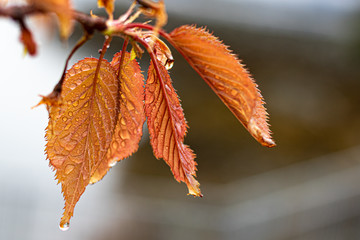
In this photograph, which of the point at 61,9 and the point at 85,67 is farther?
the point at 85,67

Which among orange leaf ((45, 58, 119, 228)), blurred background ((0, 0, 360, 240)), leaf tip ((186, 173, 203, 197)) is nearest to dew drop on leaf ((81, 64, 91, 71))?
orange leaf ((45, 58, 119, 228))

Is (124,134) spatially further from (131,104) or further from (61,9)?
(61,9)

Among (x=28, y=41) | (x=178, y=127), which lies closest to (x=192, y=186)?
(x=178, y=127)

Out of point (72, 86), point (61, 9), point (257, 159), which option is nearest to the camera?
point (61, 9)

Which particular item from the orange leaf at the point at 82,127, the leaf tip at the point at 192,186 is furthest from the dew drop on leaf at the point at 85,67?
the leaf tip at the point at 192,186

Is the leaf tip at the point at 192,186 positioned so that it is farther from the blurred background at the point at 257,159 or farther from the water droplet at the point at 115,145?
the blurred background at the point at 257,159

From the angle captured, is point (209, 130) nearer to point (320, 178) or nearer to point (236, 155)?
point (236, 155)

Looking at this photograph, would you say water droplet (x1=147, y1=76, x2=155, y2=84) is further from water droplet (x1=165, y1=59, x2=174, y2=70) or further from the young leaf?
the young leaf
